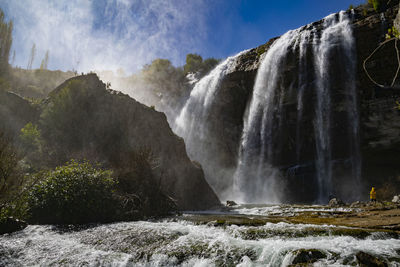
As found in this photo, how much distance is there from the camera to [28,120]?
32.4 meters

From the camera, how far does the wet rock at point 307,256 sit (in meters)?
6.09

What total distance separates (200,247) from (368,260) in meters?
3.75

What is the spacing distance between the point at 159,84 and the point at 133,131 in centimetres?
3889

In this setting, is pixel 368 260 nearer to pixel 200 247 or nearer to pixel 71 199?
pixel 200 247

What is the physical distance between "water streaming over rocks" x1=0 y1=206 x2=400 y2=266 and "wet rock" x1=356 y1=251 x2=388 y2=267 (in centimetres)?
17

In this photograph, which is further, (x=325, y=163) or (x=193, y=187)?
(x=325, y=163)

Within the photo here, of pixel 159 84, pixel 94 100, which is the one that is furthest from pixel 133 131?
pixel 159 84

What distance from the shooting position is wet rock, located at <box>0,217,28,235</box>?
1099cm

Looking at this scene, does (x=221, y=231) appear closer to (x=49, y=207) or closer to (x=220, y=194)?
(x=49, y=207)

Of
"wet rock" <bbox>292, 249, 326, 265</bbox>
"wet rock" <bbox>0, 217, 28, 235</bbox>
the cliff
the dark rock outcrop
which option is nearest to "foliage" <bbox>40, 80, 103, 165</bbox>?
the cliff

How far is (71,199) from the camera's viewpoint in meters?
13.0

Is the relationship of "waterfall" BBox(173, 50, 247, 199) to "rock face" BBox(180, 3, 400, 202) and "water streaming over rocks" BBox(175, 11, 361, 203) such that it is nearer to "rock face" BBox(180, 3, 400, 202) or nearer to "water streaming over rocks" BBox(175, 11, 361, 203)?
"water streaming over rocks" BBox(175, 11, 361, 203)

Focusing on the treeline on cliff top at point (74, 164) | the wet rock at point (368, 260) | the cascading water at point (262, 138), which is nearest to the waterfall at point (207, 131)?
the cascading water at point (262, 138)

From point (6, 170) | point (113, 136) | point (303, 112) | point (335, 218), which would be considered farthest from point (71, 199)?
point (303, 112)
